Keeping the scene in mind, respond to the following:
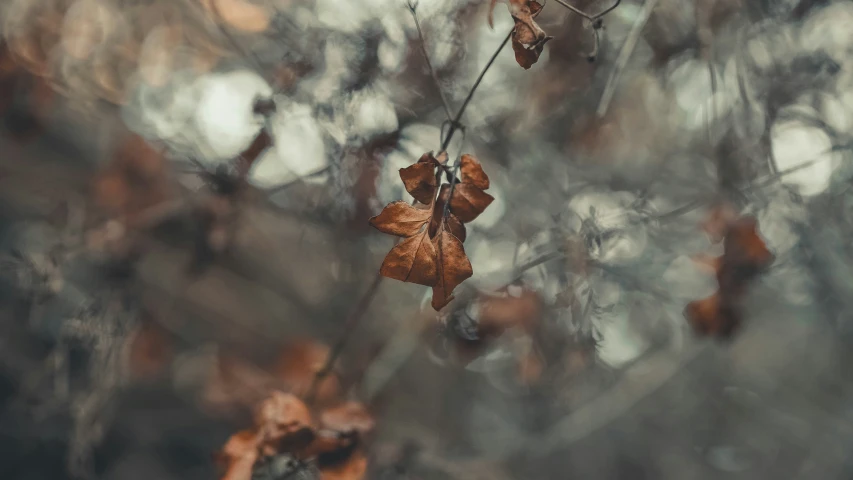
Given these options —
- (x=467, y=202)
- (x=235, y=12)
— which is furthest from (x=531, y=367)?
(x=235, y=12)

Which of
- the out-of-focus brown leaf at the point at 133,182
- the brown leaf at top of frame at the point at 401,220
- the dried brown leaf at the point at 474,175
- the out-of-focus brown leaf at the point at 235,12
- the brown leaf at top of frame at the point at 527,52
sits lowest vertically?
the brown leaf at top of frame at the point at 401,220

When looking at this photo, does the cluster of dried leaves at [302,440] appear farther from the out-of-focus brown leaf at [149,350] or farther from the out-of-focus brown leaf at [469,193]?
the out-of-focus brown leaf at [149,350]

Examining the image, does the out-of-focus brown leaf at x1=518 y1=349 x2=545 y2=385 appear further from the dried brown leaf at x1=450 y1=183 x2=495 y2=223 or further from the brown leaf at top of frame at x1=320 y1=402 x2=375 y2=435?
the dried brown leaf at x1=450 y1=183 x2=495 y2=223

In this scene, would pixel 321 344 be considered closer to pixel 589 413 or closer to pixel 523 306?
pixel 523 306

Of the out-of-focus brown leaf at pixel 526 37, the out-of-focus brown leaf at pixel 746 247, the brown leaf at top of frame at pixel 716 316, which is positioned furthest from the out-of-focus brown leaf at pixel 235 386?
the out-of-focus brown leaf at pixel 746 247

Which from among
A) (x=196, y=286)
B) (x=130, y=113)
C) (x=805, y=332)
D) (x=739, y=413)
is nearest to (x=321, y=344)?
(x=196, y=286)

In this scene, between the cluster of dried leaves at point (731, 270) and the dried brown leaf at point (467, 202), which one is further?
the cluster of dried leaves at point (731, 270)
